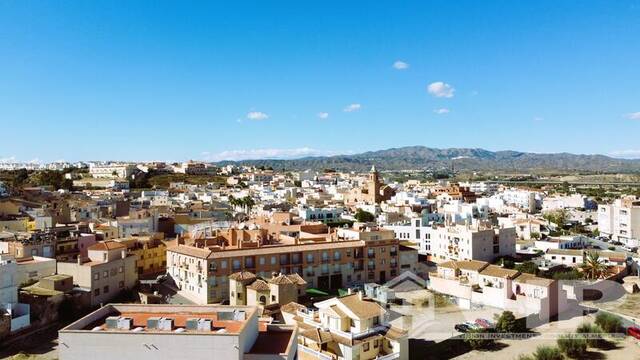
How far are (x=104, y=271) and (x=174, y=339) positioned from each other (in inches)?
883

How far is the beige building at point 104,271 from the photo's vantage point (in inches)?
1262

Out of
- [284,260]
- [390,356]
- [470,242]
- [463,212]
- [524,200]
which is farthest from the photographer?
[524,200]

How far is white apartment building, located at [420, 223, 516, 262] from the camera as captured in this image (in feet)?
143

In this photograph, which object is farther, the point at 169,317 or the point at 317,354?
the point at 317,354

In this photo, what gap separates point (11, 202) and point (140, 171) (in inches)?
3055

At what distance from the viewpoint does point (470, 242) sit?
43250 millimetres

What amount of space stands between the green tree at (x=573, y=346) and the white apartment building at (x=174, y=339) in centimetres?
1774

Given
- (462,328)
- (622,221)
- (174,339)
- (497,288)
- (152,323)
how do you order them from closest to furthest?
(174,339) → (152,323) → (462,328) → (497,288) → (622,221)

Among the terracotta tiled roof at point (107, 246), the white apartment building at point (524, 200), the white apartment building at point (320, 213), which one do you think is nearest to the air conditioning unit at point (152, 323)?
the terracotta tiled roof at point (107, 246)

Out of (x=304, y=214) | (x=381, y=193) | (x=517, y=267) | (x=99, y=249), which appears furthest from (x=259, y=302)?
(x=381, y=193)

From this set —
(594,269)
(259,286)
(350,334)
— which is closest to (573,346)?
(350,334)

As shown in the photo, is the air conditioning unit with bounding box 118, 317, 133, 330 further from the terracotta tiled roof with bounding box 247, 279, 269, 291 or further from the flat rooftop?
the terracotta tiled roof with bounding box 247, 279, 269, 291

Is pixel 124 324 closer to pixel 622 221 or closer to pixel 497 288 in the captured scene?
pixel 497 288

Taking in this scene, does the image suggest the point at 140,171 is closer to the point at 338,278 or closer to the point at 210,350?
the point at 338,278
